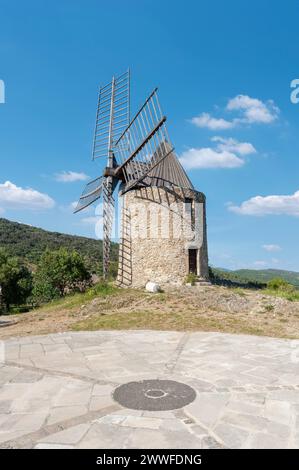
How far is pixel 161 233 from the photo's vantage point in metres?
16.9

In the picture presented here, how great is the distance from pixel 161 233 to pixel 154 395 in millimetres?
12547

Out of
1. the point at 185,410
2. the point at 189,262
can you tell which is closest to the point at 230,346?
the point at 185,410

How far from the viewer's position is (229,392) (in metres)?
4.65

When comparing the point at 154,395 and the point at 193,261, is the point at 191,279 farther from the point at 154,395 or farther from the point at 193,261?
the point at 154,395

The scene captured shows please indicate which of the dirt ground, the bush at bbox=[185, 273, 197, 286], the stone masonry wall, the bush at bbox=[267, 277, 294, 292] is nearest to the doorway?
the stone masonry wall

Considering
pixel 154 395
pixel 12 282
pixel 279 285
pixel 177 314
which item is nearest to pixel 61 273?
pixel 12 282

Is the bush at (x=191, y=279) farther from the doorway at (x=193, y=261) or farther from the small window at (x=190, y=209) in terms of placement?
the small window at (x=190, y=209)

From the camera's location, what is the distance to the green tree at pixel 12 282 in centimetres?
3291

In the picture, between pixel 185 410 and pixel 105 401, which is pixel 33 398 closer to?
pixel 105 401

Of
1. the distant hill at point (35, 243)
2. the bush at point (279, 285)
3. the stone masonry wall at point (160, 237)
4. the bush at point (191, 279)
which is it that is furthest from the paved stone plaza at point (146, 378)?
the distant hill at point (35, 243)

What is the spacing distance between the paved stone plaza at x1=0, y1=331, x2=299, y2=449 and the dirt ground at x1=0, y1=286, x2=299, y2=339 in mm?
1787

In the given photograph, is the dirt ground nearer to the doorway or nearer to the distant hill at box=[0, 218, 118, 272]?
the doorway

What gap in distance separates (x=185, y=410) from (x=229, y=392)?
34.7 inches

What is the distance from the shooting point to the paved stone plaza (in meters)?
3.40
